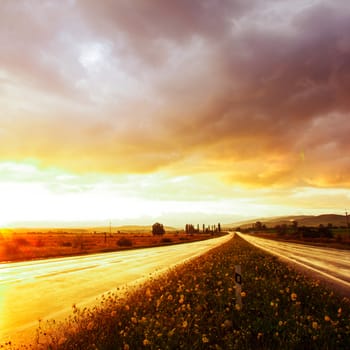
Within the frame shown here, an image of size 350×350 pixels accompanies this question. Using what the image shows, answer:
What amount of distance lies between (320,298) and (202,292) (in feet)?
8.94

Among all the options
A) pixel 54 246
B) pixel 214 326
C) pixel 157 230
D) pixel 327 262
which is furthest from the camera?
pixel 157 230

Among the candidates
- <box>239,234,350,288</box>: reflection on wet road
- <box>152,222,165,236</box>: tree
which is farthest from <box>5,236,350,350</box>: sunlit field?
<box>152,222,165,236</box>: tree

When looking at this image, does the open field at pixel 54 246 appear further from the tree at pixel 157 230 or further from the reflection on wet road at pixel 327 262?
the tree at pixel 157 230

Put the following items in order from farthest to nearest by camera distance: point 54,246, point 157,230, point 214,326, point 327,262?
1. point 157,230
2. point 54,246
3. point 327,262
4. point 214,326

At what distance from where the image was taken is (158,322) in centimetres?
566

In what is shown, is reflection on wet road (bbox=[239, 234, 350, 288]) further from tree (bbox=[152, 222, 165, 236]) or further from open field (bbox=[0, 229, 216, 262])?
tree (bbox=[152, 222, 165, 236])

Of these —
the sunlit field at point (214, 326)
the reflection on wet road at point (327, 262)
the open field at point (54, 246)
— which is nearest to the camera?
the sunlit field at point (214, 326)

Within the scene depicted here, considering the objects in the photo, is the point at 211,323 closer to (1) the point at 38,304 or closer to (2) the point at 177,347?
(2) the point at 177,347

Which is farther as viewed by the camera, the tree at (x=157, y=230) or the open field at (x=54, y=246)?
the tree at (x=157, y=230)

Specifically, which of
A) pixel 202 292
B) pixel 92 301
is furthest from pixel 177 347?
pixel 92 301

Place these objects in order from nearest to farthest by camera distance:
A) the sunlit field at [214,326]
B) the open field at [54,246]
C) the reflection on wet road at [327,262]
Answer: the sunlit field at [214,326], the reflection on wet road at [327,262], the open field at [54,246]

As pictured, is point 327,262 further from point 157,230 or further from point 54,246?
point 157,230

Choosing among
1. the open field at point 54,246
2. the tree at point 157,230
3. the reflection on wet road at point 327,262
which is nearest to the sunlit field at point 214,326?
the reflection on wet road at point 327,262

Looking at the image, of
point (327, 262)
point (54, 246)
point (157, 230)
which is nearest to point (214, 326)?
point (327, 262)
